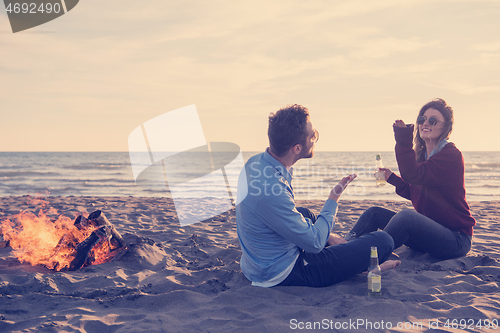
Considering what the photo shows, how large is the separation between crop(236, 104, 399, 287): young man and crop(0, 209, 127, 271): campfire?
201 cm

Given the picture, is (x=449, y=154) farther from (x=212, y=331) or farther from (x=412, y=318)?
(x=212, y=331)

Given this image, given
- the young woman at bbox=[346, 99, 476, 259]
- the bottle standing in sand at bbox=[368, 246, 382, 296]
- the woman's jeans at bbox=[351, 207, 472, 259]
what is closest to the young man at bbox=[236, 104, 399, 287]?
the bottle standing in sand at bbox=[368, 246, 382, 296]

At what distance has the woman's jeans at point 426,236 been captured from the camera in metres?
3.79

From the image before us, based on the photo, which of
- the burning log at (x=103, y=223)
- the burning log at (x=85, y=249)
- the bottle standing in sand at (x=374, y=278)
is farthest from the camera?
the burning log at (x=103, y=223)

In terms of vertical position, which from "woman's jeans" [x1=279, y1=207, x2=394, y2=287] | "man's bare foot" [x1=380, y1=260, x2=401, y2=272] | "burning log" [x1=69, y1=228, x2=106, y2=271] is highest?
"burning log" [x1=69, y1=228, x2=106, y2=271]

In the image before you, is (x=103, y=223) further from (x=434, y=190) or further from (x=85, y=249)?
(x=434, y=190)

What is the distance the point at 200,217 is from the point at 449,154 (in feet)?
17.3

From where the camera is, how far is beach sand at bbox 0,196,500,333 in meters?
2.65

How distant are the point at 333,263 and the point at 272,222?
831 mm

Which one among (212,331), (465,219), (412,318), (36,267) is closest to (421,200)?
(465,219)

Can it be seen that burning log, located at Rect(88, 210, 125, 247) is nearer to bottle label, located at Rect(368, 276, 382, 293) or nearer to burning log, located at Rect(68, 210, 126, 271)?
burning log, located at Rect(68, 210, 126, 271)

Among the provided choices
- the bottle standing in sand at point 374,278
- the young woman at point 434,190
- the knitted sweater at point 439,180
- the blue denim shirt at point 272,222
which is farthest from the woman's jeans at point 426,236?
the blue denim shirt at point 272,222

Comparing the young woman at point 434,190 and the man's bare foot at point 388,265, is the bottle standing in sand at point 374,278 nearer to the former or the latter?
the man's bare foot at point 388,265

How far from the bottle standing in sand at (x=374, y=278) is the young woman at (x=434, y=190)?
88cm
